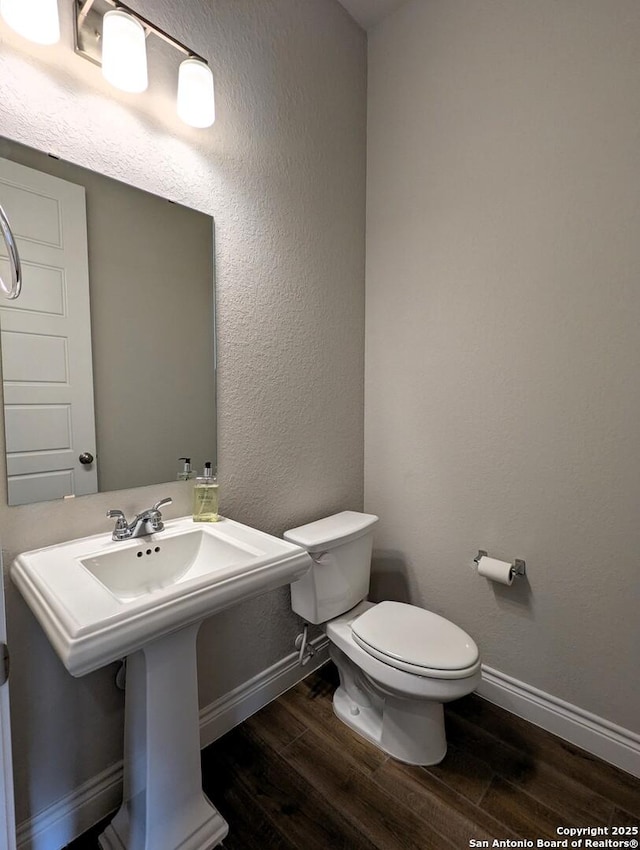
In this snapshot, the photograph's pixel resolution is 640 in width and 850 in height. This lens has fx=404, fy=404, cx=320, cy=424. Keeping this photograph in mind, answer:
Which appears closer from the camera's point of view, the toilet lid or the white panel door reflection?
the white panel door reflection

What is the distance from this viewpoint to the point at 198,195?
1.33m

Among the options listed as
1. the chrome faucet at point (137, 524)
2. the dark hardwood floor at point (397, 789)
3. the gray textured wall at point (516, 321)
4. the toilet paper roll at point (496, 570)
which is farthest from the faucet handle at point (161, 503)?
the toilet paper roll at point (496, 570)

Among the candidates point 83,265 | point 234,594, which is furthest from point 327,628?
point 83,265

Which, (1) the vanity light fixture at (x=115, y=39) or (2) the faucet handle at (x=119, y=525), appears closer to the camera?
(1) the vanity light fixture at (x=115, y=39)

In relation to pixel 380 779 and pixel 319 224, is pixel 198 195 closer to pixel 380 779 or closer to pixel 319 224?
pixel 319 224

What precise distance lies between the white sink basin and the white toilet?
14.9 inches

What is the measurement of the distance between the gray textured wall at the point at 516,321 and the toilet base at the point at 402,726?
1.42 ft

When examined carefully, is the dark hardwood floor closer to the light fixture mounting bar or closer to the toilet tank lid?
the toilet tank lid

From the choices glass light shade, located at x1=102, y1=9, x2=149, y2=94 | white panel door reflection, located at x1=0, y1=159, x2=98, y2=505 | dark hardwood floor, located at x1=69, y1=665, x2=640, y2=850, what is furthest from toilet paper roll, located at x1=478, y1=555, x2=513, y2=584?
glass light shade, located at x1=102, y1=9, x2=149, y2=94

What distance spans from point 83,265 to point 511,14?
1744 millimetres

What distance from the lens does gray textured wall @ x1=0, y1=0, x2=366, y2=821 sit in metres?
1.05

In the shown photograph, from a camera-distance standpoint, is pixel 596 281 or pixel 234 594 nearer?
pixel 234 594

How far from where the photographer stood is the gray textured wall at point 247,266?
1047 mm

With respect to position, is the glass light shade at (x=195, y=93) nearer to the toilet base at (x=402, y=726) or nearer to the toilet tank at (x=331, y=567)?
the toilet tank at (x=331, y=567)
